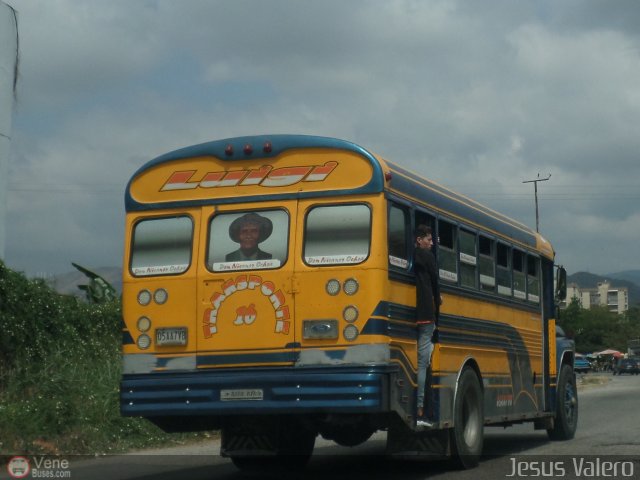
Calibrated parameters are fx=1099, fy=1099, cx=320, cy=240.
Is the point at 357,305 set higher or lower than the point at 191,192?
lower

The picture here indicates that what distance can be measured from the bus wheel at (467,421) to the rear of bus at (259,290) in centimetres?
126

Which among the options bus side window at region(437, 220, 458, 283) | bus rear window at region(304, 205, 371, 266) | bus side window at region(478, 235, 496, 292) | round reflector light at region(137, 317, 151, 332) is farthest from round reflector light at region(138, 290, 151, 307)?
bus side window at region(478, 235, 496, 292)

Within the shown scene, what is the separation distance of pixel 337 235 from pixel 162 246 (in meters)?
1.80

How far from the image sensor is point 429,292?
10.4 meters

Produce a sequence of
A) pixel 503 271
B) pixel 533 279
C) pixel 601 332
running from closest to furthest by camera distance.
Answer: pixel 503 271, pixel 533 279, pixel 601 332

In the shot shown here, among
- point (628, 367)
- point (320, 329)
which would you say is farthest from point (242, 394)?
point (628, 367)

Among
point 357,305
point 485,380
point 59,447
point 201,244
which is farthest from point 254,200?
point 59,447

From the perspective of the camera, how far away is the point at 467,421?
11.8m

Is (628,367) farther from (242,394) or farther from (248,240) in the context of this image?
(242,394)

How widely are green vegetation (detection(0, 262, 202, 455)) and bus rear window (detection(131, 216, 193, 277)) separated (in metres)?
4.20

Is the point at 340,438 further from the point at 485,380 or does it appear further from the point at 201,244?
the point at 201,244

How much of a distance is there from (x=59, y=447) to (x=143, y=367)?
14.3 ft

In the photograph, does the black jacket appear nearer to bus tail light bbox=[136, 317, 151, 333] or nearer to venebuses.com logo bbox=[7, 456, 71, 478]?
bus tail light bbox=[136, 317, 151, 333]

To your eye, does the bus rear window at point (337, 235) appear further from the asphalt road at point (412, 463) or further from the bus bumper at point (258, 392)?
the asphalt road at point (412, 463)
